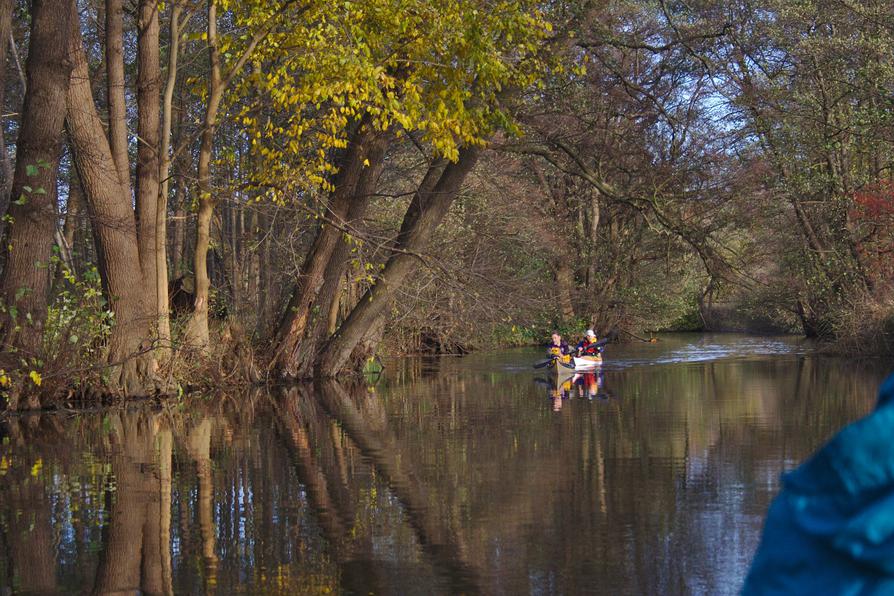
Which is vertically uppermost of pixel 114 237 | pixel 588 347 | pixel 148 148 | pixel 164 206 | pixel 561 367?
pixel 148 148

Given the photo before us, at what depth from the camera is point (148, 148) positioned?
1942 cm

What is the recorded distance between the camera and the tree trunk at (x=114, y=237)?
17969mm

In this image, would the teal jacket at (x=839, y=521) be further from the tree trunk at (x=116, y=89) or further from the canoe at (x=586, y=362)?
the canoe at (x=586, y=362)

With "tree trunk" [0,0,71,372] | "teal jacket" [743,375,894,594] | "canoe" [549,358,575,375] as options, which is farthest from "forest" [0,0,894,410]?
"teal jacket" [743,375,894,594]

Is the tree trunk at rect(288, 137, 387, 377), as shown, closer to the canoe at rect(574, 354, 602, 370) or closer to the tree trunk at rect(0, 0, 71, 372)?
the canoe at rect(574, 354, 602, 370)

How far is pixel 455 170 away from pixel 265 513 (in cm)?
1521

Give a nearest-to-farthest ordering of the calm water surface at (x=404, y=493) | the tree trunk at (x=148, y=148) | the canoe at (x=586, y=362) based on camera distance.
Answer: the calm water surface at (x=404, y=493), the tree trunk at (x=148, y=148), the canoe at (x=586, y=362)

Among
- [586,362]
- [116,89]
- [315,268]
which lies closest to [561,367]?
[586,362]

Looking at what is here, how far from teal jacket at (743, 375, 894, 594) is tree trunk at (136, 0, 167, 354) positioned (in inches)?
722

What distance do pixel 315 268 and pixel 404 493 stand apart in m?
14.6

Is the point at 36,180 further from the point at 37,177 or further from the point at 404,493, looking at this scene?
the point at 404,493

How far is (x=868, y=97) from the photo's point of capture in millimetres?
29297

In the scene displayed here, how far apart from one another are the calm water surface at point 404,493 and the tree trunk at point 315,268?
14.7 feet

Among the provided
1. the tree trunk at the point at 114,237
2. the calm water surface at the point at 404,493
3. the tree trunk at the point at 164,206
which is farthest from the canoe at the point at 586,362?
the tree trunk at the point at 114,237
